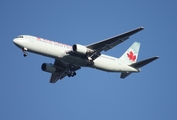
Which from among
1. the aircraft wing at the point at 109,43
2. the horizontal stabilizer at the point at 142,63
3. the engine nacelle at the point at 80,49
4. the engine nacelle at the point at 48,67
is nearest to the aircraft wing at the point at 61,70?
the engine nacelle at the point at 48,67

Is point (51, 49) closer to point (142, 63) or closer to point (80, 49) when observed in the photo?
point (80, 49)

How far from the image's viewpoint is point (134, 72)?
58250mm

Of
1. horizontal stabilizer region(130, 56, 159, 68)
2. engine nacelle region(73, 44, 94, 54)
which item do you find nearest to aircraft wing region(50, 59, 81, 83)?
engine nacelle region(73, 44, 94, 54)

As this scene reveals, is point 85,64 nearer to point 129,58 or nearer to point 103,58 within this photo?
point 103,58

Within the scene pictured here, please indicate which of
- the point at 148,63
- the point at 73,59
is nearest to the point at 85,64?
the point at 73,59

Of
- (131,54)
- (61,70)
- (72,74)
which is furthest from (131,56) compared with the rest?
(61,70)

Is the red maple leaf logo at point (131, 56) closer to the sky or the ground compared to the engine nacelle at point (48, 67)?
closer to the sky

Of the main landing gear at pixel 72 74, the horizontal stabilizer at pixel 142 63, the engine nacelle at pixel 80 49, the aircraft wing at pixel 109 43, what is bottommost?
the main landing gear at pixel 72 74

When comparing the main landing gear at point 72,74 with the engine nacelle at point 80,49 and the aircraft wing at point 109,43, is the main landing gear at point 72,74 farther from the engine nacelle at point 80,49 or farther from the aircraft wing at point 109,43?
the engine nacelle at point 80,49

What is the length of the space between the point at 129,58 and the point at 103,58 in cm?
810

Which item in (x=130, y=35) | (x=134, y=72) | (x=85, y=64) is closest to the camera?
(x=130, y=35)

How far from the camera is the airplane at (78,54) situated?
1987 inches

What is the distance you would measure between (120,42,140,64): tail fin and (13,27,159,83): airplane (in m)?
1.99

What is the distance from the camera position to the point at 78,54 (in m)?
51.4
